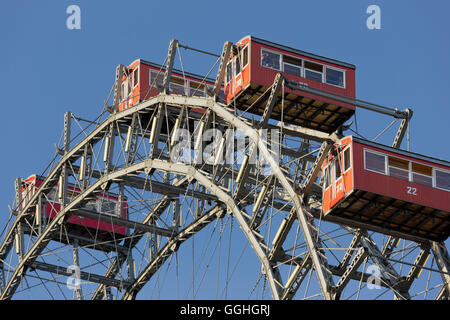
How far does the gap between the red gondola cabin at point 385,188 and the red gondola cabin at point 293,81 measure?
15.6ft

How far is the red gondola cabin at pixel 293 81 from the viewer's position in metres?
62.3

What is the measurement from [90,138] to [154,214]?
6.81 meters

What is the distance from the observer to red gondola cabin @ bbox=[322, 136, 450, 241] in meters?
56.2

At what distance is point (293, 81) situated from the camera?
61.7m

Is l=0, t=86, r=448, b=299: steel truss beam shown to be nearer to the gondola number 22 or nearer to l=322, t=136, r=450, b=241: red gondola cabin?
l=322, t=136, r=450, b=241: red gondola cabin

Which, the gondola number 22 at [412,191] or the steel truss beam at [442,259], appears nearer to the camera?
the gondola number 22 at [412,191]

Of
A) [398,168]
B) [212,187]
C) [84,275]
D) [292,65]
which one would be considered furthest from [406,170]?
[84,275]

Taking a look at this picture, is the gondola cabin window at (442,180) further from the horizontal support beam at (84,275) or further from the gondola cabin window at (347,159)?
the horizontal support beam at (84,275)

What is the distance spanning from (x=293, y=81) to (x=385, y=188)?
27.5ft

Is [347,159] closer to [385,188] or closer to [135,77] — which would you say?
[385,188]

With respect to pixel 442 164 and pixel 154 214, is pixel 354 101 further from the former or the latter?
pixel 154 214

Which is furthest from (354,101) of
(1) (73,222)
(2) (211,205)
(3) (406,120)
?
(1) (73,222)

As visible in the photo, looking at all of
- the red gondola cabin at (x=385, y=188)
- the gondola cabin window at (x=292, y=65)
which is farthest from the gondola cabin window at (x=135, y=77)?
the red gondola cabin at (x=385, y=188)
